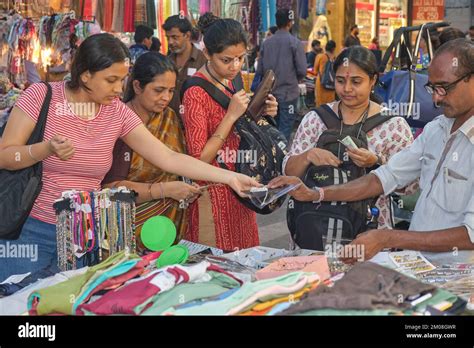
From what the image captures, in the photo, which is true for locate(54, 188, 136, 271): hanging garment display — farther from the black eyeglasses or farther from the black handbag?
the black eyeglasses

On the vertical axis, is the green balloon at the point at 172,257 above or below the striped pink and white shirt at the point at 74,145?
below

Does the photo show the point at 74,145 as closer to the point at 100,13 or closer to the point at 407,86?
the point at 407,86

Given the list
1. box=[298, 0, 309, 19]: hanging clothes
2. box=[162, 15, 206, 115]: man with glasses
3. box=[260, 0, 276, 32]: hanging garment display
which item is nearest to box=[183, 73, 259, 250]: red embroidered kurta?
box=[162, 15, 206, 115]: man with glasses

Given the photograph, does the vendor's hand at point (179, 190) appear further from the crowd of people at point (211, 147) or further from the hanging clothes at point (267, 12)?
the hanging clothes at point (267, 12)

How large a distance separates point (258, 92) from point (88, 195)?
1259 millimetres

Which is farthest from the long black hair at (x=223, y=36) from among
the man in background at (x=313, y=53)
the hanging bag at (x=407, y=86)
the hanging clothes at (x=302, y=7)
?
the man in background at (x=313, y=53)

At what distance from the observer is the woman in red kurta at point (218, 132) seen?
3.75m

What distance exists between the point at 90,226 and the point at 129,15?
6272 millimetres

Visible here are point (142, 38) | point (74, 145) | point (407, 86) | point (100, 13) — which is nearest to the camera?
point (74, 145)

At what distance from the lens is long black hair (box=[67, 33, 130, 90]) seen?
10.2 feet

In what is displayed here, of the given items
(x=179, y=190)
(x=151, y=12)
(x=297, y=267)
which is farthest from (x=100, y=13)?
(x=297, y=267)

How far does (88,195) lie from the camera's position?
2986 millimetres

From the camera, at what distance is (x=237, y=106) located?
3746 mm

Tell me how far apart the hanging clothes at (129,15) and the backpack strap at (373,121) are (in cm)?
564
